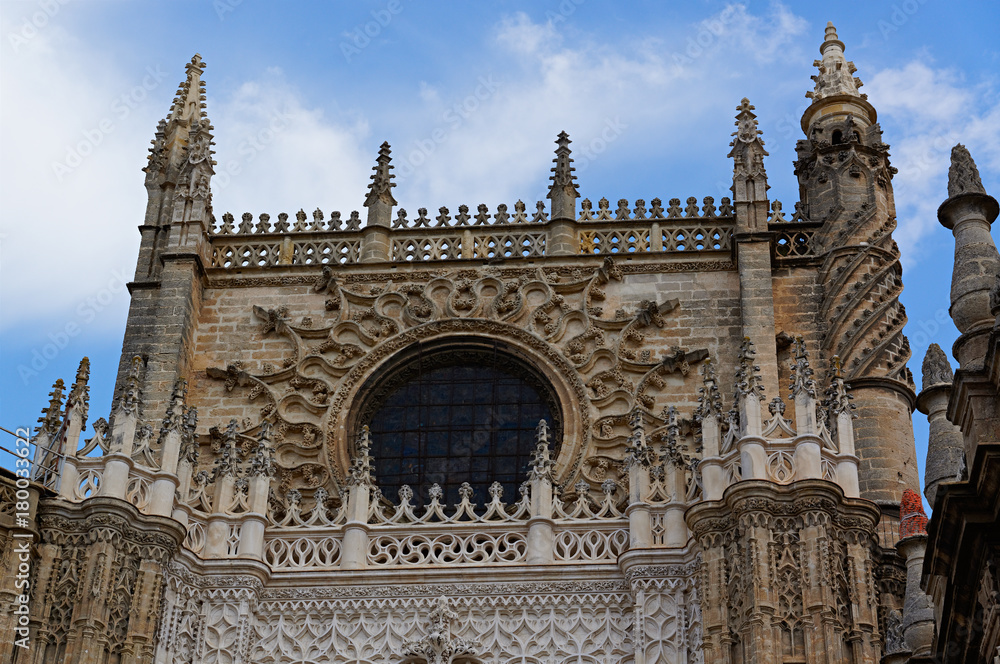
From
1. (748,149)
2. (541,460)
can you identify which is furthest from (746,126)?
(541,460)

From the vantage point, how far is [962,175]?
15.2 m

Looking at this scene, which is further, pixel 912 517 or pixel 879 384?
pixel 879 384

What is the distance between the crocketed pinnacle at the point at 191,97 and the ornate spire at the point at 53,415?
687 cm

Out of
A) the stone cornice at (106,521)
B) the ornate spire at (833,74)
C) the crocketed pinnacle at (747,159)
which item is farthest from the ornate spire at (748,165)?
the stone cornice at (106,521)

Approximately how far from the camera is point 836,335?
899 inches

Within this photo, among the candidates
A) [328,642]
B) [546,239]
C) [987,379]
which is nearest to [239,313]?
[546,239]

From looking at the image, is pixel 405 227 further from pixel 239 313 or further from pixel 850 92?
pixel 850 92

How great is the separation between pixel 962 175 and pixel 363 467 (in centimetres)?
855

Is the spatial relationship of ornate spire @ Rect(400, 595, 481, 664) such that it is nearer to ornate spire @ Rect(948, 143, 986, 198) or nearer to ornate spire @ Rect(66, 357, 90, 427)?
ornate spire @ Rect(66, 357, 90, 427)

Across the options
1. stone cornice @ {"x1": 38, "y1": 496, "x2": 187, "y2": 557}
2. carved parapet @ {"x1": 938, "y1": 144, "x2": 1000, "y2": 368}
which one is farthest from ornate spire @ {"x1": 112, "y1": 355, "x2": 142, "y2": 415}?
carved parapet @ {"x1": 938, "y1": 144, "x2": 1000, "y2": 368}

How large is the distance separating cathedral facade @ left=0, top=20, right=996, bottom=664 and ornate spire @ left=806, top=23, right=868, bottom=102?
5 centimetres

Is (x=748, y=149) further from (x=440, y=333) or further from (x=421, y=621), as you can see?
(x=421, y=621)

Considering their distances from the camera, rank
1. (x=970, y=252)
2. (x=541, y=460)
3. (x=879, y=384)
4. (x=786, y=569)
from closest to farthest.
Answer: (x=970, y=252)
(x=786, y=569)
(x=541, y=460)
(x=879, y=384)

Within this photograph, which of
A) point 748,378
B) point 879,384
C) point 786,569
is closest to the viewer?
point 786,569
